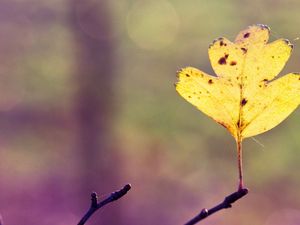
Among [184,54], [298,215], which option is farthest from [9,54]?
[298,215]

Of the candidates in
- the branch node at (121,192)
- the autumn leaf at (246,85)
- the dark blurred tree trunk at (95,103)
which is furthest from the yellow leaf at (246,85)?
the dark blurred tree trunk at (95,103)

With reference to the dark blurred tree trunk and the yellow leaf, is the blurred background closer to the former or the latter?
the dark blurred tree trunk

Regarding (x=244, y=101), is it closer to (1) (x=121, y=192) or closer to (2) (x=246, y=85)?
(2) (x=246, y=85)

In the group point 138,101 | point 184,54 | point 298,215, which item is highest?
point 184,54

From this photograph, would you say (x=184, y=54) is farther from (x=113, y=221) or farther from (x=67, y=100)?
(x=113, y=221)

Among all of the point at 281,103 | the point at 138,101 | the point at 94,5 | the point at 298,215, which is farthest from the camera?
the point at 138,101

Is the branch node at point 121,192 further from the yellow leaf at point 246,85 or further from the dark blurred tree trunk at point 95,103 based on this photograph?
the dark blurred tree trunk at point 95,103

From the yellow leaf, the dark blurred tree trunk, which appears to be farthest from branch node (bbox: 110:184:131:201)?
the dark blurred tree trunk

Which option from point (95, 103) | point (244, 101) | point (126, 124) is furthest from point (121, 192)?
point (126, 124)
